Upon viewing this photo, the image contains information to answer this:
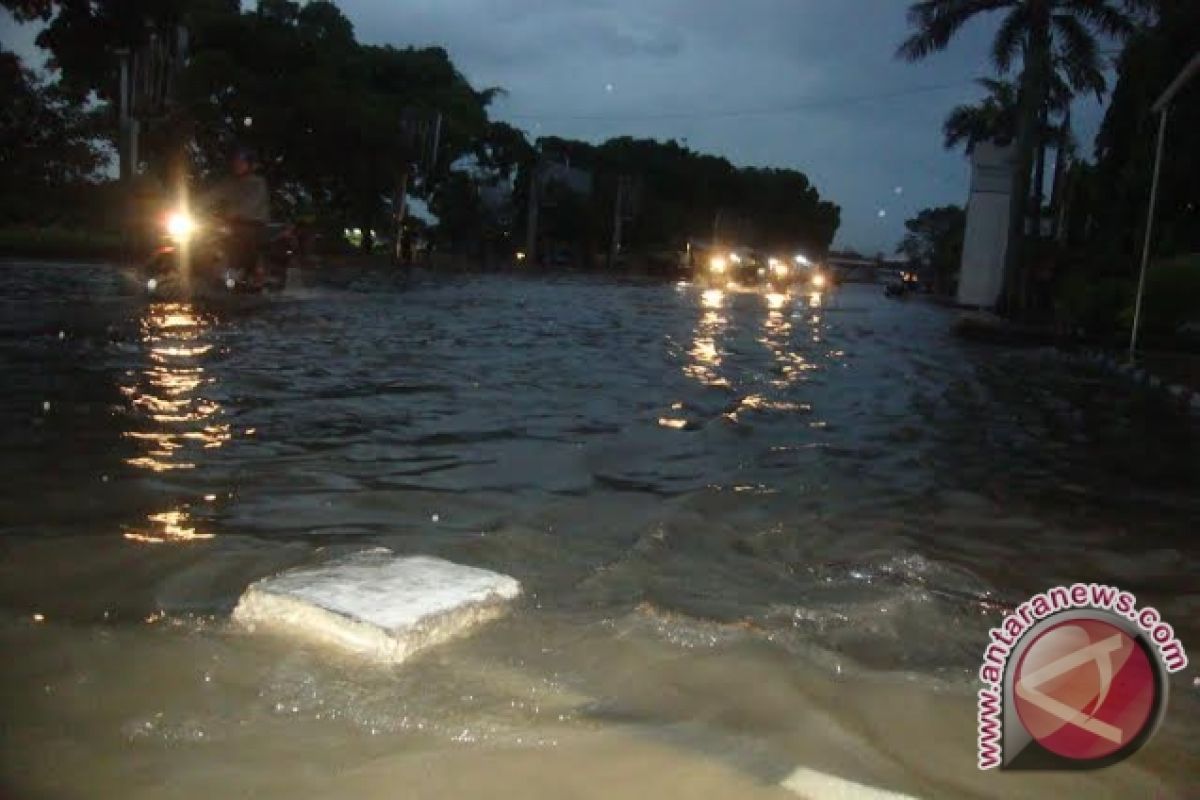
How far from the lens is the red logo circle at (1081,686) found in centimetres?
254

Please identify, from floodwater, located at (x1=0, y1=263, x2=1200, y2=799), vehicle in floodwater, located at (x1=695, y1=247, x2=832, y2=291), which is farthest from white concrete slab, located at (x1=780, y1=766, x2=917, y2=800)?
vehicle in floodwater, located at (x1=695, y1=247, x2=832, y2=291)

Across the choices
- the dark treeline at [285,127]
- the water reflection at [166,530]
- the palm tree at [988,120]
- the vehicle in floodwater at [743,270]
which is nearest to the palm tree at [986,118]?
the palm tree at [988,120]

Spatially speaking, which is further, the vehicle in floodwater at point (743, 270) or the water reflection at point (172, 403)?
the vehicle in floodwater at point (743, 270)

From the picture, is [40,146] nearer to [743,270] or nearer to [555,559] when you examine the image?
[743,270]

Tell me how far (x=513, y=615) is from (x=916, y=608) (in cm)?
153

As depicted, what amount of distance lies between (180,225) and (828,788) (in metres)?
13.5

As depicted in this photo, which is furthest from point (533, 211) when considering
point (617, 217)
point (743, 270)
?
point (743, 270)

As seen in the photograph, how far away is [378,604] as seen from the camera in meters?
3.21

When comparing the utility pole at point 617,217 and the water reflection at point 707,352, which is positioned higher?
the utility pole at point 617,217

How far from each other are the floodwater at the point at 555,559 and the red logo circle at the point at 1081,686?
12cm

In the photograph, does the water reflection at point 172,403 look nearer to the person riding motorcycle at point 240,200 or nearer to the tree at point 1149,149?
the person riding motorcycle at point 240,200

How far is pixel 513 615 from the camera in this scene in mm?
3418

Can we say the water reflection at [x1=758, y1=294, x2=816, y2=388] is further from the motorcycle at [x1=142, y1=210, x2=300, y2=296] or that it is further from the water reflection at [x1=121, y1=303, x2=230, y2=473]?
the motorcycle at [x1=142, y1=210, x2=300, y2=296]

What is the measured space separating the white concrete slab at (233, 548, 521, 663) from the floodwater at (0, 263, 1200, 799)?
9 centimetres
